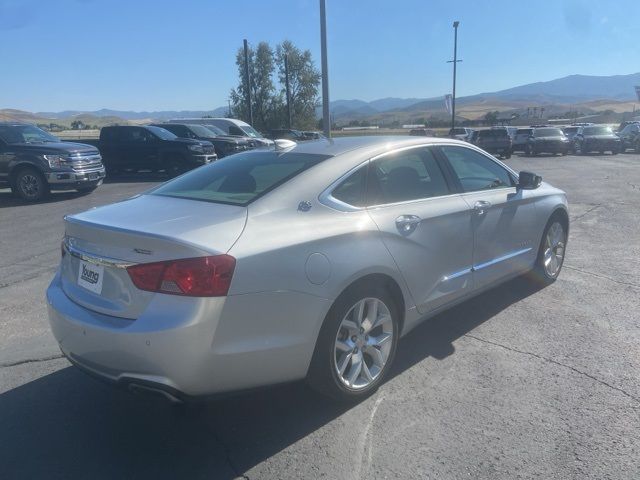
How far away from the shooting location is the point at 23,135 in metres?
13.9

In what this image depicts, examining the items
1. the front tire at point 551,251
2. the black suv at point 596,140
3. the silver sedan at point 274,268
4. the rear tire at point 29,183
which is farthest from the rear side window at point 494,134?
the silver sedan at point 274,268

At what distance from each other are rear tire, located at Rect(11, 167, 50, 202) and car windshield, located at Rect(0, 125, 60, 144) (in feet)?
3.18

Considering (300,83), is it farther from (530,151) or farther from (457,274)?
(457,274)

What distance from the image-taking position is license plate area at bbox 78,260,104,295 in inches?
125

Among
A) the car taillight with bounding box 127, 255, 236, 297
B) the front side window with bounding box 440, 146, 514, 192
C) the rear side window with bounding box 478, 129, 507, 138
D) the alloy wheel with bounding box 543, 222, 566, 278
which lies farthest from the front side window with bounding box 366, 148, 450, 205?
the rear side window with bounding box 478, 129, 507, 138

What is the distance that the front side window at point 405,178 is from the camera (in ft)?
13.1

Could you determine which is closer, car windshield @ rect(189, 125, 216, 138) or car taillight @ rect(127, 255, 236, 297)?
car taillight @ rect(127, 255, 236, 297)

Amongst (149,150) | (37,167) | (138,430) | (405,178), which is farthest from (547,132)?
(138,430)

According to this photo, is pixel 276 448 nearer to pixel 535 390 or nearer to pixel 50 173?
pixel 535 390

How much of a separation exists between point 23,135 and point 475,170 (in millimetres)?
12391

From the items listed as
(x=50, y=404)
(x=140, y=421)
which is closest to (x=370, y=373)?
(x=140, y=421)

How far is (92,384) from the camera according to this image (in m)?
3.97

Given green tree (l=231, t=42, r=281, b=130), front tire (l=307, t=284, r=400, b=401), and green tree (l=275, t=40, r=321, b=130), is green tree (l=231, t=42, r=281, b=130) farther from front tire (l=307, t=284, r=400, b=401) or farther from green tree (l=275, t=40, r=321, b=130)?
front tire (l=307, t=284, r=400, b=401)

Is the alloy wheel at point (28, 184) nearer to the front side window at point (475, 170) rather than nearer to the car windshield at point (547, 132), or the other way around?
the front side window at point (475, 170)
